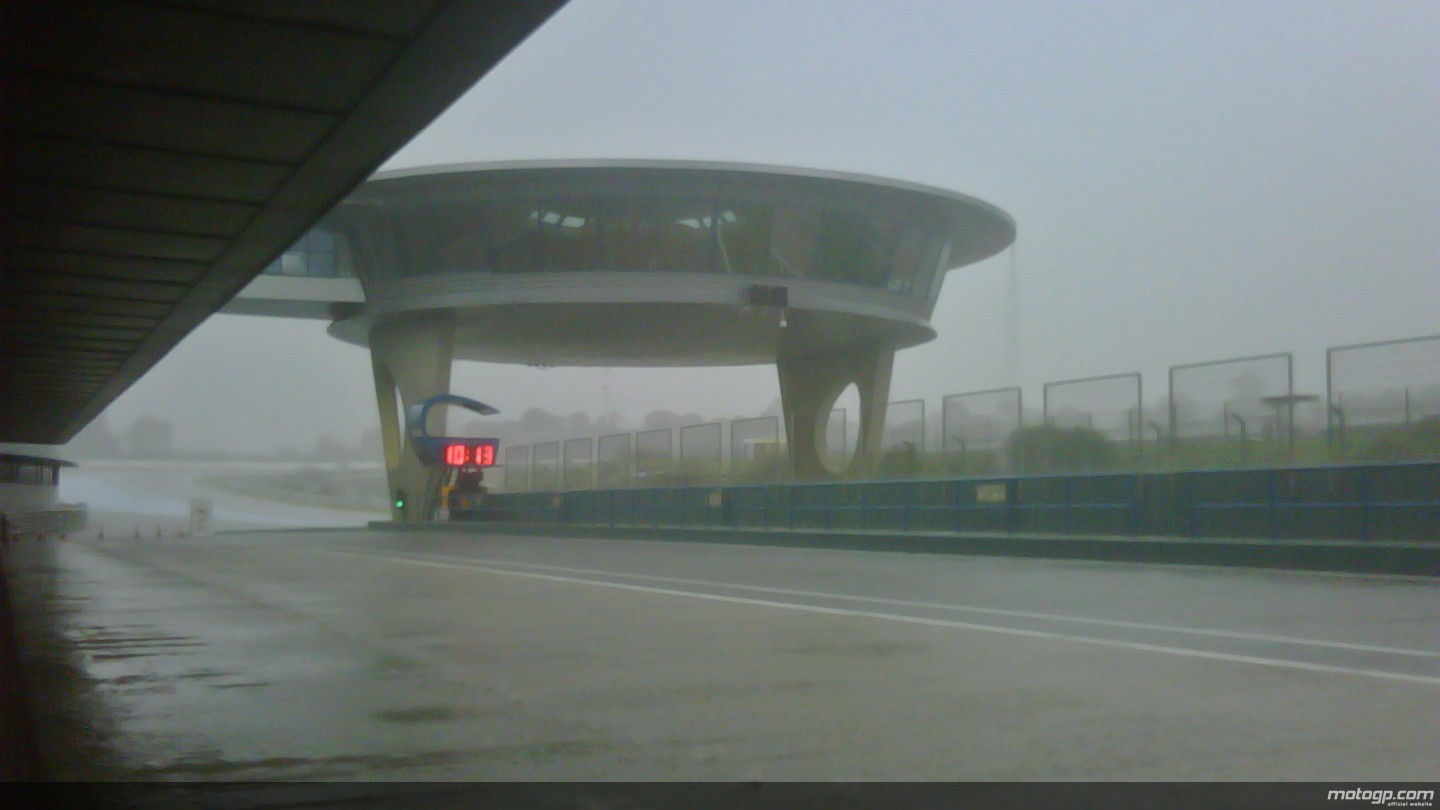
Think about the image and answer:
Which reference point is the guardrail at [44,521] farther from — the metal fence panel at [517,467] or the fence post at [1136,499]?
the fence post at [1136,499]

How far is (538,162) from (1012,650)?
1732 inches

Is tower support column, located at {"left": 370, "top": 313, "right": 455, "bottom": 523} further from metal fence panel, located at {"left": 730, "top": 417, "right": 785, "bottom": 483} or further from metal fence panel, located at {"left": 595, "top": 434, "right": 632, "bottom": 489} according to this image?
metal fence panel, located at {"left": 730, "top": 417, "right": 785, "bottom": 483}

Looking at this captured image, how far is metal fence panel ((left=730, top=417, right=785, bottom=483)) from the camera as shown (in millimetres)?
39406

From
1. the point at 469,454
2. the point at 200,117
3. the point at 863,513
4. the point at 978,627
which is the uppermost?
the point at 200,117

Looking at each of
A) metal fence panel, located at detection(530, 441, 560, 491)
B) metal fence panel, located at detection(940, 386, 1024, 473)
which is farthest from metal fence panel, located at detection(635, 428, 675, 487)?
metal fence panel, located at detection(940, 386, 1024, 473)

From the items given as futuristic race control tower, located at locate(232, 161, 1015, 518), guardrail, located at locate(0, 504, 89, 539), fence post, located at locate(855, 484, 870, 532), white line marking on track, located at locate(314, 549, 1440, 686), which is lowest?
white line marking on track, located at locate(314, 549, 1440, 686)

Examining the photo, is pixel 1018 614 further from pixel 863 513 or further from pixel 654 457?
pixel 654 457

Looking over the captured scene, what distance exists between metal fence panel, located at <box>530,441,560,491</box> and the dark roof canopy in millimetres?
38586

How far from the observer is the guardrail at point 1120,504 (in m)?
19.4

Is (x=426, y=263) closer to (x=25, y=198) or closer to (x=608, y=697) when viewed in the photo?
(x=25, y=198)

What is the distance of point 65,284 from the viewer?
49.2ft

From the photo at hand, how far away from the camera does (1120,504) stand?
24.6m

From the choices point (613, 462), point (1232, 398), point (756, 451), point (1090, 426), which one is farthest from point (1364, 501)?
point (613, 462)

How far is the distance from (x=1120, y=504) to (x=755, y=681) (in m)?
17.0
